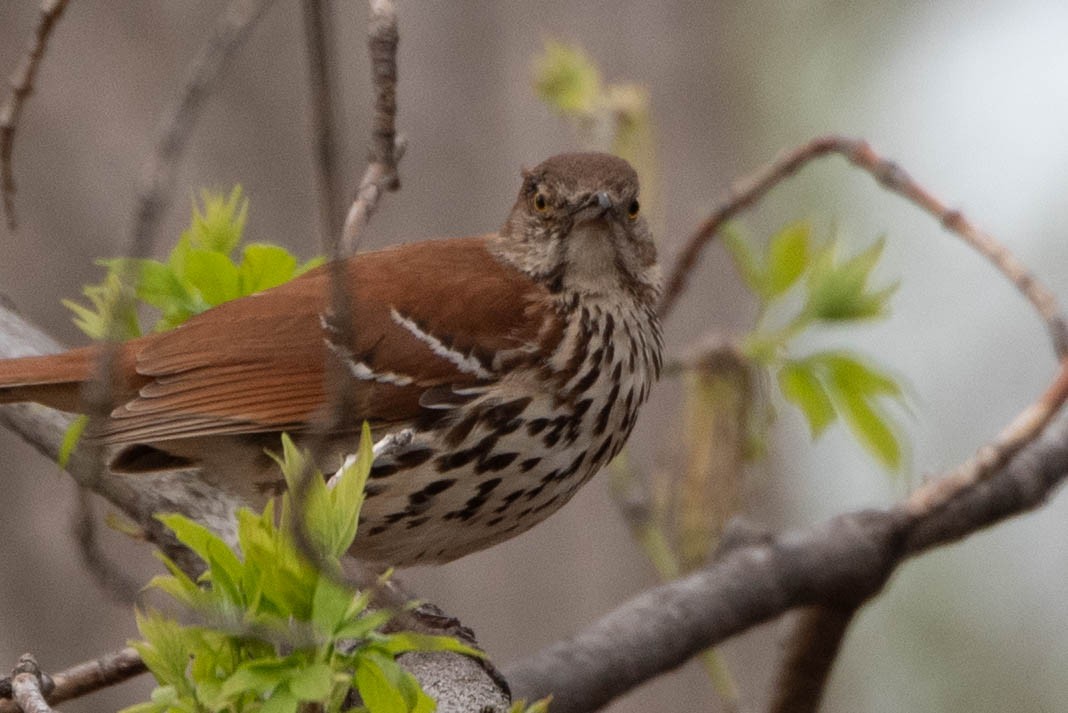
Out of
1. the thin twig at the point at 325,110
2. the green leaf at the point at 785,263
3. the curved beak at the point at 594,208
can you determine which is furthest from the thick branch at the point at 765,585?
the thin twig at the point at 325,110

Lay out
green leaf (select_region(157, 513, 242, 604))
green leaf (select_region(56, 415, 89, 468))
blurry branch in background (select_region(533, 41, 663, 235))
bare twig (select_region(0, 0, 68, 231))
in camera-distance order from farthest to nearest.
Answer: blurry branch in background (select_region(533, 41, 663, 235))
green leaf (select_region(56, 415, 89, 468))
bare twig (select_region(0, 0, 68, 231))
green leaf (select_region(157, 513, 242, 604))

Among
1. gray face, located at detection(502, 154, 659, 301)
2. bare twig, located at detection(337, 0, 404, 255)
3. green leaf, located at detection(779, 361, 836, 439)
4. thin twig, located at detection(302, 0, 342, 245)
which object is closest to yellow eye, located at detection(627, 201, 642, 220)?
gray face, located at detection(502, 154, 659, 301)

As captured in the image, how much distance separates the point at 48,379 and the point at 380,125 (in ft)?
3.13

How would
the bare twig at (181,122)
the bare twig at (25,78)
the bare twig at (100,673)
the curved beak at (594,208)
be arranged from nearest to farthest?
the bare twig at (181,122)
the bare twig at (25,78)
the bare twig at (100,673)
the curved beak at (594,208)

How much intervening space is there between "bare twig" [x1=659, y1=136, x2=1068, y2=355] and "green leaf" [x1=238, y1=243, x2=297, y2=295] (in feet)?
3.09

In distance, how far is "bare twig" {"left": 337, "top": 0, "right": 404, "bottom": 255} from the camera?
178 centimetres

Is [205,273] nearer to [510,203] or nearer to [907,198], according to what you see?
[907,198]

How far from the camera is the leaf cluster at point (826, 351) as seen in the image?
3025 mm

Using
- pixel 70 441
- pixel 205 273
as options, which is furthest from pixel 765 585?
pixel 70 441

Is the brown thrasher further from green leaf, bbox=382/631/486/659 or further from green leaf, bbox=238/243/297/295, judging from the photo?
green leaf, bbox=382/631/486/659

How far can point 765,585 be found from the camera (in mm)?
2922

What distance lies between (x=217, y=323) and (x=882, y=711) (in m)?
5.56

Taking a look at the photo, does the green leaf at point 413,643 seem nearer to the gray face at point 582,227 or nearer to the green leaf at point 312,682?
the green leaf at point 312,682

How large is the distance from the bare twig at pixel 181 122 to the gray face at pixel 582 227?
1.52m
